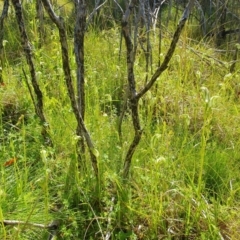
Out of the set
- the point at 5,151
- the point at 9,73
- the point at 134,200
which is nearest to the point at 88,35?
the point at 9,73

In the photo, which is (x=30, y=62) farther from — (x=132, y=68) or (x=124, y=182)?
(x=124, y=182)

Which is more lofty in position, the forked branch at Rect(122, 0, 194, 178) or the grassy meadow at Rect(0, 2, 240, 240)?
the forked branch at Rect(122, 0, 194, 178)

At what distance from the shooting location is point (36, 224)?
1.25 m

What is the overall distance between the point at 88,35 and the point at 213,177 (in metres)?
2.08

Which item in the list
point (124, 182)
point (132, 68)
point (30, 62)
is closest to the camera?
point (132, 68)

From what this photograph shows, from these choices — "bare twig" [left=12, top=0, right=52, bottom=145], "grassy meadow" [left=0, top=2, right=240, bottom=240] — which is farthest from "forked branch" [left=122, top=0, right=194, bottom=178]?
→ "bare twig" [left=12, top=0, right=52, bottom=145]

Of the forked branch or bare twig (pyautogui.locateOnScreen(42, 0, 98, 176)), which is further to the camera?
bare twig (pyautogui.locateOnScreen(42, 0, 98, 176))

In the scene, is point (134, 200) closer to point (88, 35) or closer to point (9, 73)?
point (9, 73)

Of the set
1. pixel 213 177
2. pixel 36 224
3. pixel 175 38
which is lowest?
pixel 213 177

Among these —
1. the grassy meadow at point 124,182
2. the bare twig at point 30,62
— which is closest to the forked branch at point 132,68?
the grassy meadow at point 124,182

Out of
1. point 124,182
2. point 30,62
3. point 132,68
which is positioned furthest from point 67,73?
point 124,182

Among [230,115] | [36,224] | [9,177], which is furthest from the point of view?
[230,115]

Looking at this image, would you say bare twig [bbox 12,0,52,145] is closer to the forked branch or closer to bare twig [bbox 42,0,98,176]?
bare twig [bbox 42,0,98,176]

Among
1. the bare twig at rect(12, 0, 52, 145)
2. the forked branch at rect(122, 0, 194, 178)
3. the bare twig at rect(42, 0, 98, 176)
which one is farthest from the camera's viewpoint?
the bare twig at rect(12, 0, 52, 145)
